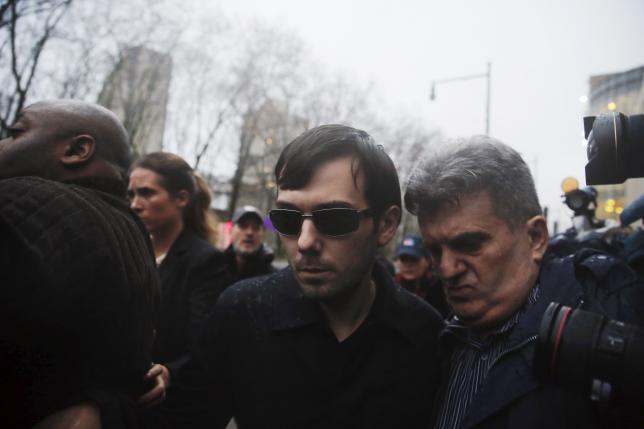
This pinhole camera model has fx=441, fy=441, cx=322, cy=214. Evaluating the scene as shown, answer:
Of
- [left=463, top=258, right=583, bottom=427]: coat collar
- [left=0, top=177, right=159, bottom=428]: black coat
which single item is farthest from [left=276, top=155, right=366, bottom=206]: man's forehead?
[left=463, top=258, right=583, bottom=427]: coat collar

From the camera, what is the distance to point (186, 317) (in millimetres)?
2715

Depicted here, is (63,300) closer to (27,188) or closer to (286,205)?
(27,188)

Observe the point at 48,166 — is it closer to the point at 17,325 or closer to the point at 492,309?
the point at 17,325

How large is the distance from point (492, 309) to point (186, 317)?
1.86 metres

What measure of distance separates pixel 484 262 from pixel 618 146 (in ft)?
1.91

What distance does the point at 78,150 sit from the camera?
1613mm

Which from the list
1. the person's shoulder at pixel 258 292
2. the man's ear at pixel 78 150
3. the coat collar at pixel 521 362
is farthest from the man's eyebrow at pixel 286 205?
the coat collar at pixel 521 362

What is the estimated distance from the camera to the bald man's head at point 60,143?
1.54 meters

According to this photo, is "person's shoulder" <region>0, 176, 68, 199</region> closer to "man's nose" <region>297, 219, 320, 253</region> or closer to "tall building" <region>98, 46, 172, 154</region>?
"man's nose" <region>297, 219, 320, 253</region>

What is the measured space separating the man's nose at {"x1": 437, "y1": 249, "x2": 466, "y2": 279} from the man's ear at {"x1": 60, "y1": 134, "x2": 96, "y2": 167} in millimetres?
1369

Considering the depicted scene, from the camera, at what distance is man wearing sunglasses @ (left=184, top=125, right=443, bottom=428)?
172 cm

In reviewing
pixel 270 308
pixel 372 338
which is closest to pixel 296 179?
pixel 270 308

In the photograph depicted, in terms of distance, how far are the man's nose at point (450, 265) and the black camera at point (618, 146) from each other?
0.56 m

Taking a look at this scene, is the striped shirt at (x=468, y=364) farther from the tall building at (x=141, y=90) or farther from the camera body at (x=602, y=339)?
the tall building at (x=141, y=90)
